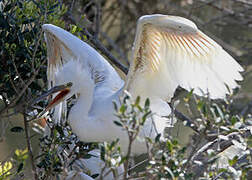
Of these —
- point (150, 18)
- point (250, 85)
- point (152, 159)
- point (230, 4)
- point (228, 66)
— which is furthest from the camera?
point (250, 85)

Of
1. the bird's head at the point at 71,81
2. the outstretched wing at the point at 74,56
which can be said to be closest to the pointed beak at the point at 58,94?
the bird's head at the point at 71,81

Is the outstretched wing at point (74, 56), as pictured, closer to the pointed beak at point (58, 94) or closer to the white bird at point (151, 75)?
the white bird at point (151, 75)

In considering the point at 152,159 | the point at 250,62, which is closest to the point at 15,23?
the point at 152,159

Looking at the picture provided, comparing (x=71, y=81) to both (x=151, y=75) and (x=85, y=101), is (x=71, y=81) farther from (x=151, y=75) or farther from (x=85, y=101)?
(x=151, y=75)

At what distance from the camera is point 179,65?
9.50ft

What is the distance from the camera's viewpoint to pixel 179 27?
8.74 ft

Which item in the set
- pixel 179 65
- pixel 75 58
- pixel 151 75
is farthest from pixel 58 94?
pixel 179 65

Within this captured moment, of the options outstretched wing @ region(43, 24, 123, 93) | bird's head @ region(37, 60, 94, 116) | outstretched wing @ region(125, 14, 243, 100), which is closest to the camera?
outstretched wing @ region(125, 14, 243, 100)

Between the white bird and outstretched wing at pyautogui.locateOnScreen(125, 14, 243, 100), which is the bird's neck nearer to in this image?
the white bird

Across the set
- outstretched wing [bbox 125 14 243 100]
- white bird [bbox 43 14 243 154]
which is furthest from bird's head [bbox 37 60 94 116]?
outstretched wing [bbox 125 14 243 100]

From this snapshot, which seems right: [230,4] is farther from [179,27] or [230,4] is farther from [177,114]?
[179,27]

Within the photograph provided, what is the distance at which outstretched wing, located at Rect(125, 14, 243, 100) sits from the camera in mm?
2768

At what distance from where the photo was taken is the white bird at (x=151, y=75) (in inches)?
110

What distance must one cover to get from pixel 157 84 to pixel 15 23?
79cm
